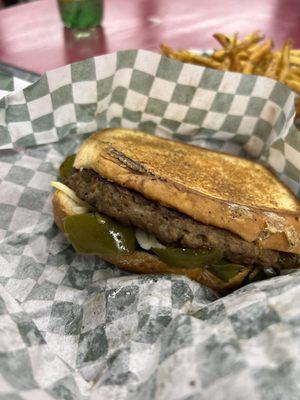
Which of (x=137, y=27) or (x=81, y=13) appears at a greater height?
(x=81, y=13)

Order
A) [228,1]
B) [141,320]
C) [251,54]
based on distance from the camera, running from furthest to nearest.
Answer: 1. [228,1]
2. [251,54]
3. [141,320]

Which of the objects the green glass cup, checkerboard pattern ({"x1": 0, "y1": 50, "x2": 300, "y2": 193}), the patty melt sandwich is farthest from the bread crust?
the green glass cup

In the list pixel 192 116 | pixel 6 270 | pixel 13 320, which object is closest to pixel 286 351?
pixel 13 320

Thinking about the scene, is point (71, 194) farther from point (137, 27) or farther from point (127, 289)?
point (137, 27)

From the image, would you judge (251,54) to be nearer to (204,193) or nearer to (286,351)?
(204,193)

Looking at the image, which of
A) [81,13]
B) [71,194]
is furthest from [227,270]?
[81,13]
